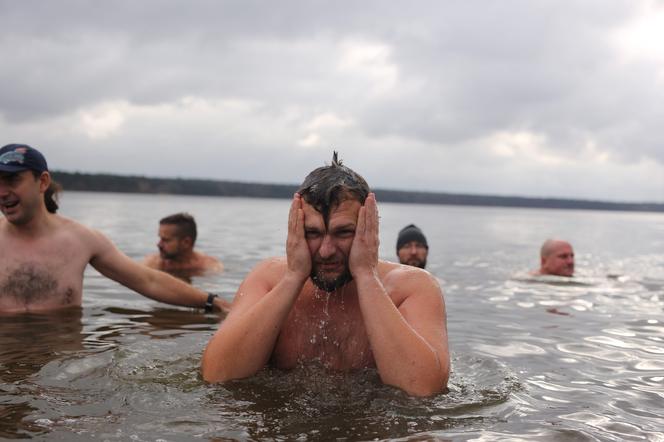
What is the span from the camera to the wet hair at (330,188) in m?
4.30

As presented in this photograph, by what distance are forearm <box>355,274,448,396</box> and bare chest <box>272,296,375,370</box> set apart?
0.48 metres

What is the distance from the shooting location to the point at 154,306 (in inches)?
366

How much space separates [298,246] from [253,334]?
646 millimetres

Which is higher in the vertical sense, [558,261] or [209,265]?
[558,261]

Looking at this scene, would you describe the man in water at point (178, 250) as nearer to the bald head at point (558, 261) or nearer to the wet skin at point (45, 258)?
the wet skin at point (45, 258)

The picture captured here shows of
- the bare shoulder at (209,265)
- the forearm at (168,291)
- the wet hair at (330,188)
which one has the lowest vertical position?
the bare shoulder at (209,265)

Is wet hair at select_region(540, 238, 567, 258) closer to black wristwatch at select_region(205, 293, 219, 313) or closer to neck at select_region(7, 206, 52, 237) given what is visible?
black wristwatch at select_region(205, 293, 219, 313)

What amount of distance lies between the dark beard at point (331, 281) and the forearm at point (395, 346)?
0.17 metres

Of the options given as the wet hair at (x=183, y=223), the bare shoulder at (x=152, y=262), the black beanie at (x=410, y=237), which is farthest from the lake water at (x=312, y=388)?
the bare shoulder at (x=152, y=262)

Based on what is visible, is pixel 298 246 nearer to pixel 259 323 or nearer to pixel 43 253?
pixel 259 323

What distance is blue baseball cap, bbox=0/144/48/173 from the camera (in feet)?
20.8

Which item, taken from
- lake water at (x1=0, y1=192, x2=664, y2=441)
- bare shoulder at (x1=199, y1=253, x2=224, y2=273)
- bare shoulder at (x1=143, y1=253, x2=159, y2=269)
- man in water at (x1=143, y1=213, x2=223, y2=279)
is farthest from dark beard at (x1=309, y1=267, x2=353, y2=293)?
bare shoulder at (x1=199, y1=253, x2=224, y2=273)

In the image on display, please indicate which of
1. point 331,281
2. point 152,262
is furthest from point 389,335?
point 152,262

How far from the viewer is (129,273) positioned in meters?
7.27
